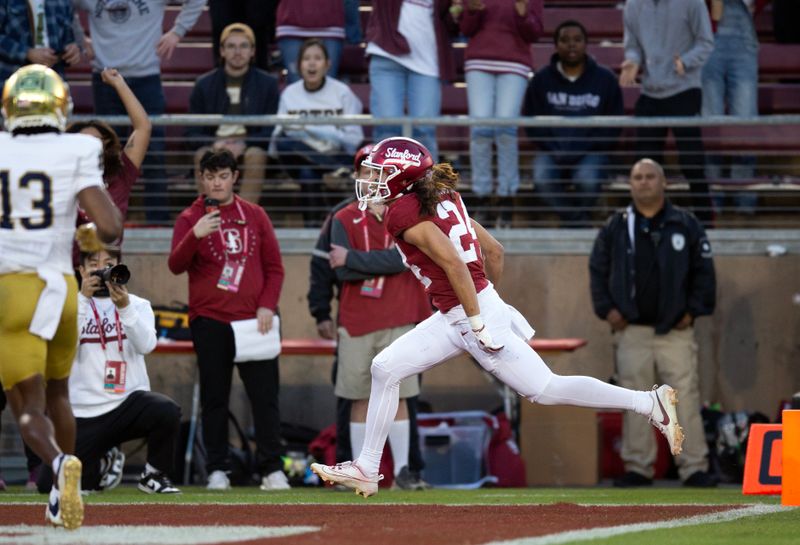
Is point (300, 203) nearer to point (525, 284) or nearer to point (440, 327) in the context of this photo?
point (525, 284)

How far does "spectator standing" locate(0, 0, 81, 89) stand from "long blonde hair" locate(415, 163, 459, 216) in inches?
183

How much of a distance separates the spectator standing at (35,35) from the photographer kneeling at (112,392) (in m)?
2.82

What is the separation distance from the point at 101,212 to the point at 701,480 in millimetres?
5519

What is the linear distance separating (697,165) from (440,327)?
4.84 meters

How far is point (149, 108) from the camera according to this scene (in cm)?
1128

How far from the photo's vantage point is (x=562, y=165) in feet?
36.7

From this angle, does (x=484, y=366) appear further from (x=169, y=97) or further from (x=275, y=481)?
(x=169, y=97)

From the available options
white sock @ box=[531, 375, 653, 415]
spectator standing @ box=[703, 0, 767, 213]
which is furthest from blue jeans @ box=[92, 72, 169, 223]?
white sock @ box=[531, 375, 653, 415]

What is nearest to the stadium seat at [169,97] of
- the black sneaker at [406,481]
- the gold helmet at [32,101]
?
the black sneaker at [406,481]

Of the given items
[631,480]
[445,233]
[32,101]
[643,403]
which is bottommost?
[631,480]

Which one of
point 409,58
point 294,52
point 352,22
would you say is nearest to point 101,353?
point 409,58

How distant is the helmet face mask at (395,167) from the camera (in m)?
7.02

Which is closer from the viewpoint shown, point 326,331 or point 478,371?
point 326,331

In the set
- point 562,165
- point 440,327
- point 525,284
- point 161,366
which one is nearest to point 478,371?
point 525,284
